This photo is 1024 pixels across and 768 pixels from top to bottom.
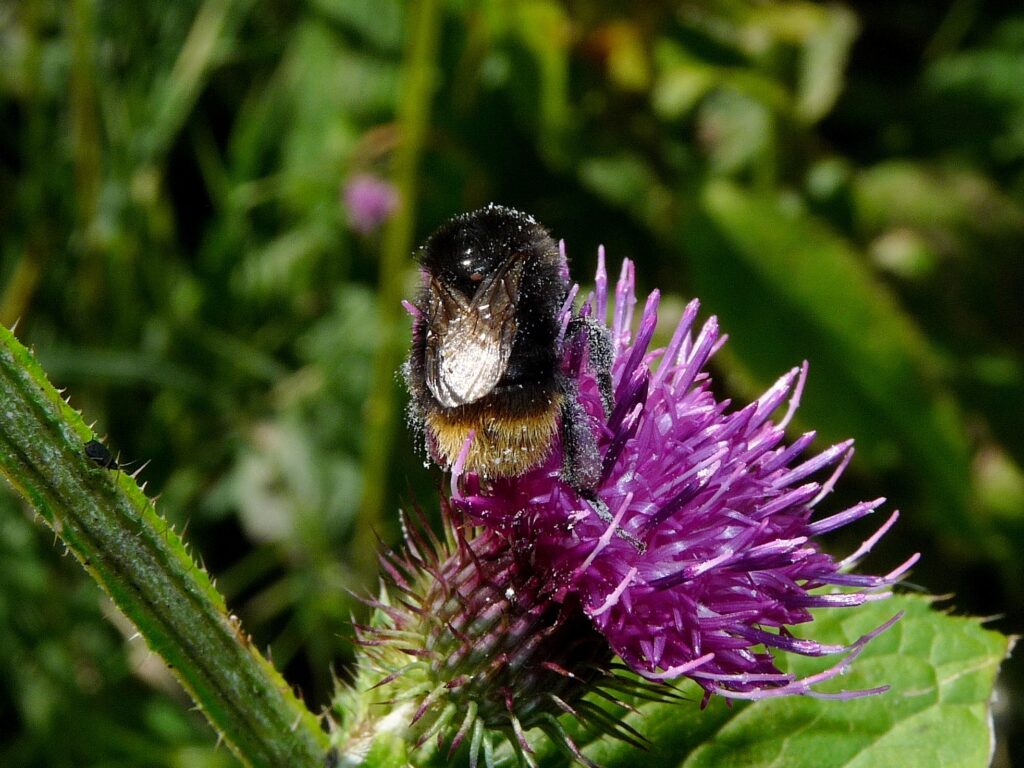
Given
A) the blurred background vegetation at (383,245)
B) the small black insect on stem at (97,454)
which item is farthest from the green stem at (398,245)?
the small black insect on stem at (97,454)

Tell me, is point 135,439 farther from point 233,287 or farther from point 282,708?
point 282,708

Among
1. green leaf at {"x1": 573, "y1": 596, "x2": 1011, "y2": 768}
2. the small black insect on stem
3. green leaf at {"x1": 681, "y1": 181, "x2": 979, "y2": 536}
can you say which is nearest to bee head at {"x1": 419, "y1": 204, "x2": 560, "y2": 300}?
the small black insect on stem

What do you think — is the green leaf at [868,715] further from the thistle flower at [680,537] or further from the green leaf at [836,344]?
the green leaf at [836,344]

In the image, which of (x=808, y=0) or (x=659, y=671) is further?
(x=808, y=0)

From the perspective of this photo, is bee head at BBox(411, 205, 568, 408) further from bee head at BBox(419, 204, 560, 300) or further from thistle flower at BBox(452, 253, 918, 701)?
thistle flower at BBox(452, 253, 918, 701)

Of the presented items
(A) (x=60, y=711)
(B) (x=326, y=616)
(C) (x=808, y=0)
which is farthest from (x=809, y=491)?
(C) (x=808, y=0)

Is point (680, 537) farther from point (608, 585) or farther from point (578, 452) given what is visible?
point (578, 452)
